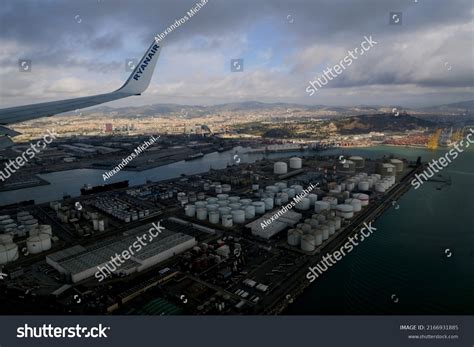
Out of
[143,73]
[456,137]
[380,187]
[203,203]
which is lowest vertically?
[380,187]

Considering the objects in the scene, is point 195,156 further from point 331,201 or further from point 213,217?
point 213,217

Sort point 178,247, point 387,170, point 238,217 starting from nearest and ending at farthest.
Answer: point 178,247 → point 238,217 → point 387,170

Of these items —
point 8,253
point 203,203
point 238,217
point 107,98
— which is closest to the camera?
point 107,98

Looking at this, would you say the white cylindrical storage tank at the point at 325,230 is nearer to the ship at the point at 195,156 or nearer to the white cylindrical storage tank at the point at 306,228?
the white cylindrical storage tank at the point at 306,228

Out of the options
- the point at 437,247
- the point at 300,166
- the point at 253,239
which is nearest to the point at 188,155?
the point at 300,166

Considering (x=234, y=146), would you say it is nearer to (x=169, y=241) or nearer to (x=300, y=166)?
(x=300, y=166)

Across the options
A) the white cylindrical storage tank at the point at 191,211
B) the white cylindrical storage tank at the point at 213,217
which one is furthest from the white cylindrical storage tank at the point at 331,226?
the white cylindrical storage tank at the point at 191,211

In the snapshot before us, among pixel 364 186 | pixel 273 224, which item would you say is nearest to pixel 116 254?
pixel 273 224
